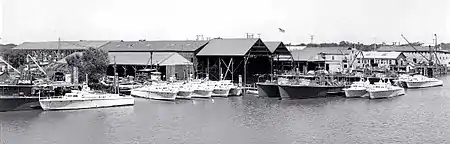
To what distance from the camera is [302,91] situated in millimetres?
25172

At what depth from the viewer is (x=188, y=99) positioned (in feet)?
80.9

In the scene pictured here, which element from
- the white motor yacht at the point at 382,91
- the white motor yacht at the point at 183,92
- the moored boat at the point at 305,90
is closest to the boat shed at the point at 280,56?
the moored boat at the point at 305,90

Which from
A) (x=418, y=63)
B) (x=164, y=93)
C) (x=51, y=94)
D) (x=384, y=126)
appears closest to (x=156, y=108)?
(x=164, y=93)

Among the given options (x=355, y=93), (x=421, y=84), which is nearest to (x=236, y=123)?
(x=355, y=93)

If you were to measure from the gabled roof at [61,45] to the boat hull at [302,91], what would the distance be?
63.2ft

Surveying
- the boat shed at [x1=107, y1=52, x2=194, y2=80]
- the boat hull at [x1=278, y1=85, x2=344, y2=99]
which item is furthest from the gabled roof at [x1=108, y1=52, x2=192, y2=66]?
the boat hull at [x1=278, y1=85, x2=344, y2=99]

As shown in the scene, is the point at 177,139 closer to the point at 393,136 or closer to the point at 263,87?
the point at 393,136

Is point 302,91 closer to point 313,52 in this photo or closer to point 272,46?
point 272,46

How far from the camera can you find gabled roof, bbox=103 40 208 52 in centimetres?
3334

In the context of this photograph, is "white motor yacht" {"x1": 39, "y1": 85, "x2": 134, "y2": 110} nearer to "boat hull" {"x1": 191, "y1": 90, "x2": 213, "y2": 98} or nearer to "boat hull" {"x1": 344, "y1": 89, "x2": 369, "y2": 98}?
"boat hull" {"x1": 191, "y1": 90, "x2": 213, "y2": 98}

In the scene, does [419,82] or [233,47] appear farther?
[419,82]

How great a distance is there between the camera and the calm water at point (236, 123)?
15.2 meters

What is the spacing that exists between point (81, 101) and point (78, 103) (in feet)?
0.45

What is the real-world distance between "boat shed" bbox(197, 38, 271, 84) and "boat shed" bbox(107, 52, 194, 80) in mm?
1136
